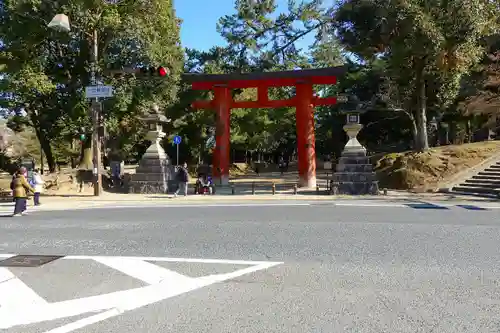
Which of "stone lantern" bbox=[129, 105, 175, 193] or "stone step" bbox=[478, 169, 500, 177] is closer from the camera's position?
"stone step" bbox=[478, 169, 500, 177]

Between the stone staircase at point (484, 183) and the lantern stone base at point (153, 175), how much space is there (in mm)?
13129

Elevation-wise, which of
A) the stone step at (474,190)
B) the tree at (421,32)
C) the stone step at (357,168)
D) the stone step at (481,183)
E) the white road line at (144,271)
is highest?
the tree at (421,32)

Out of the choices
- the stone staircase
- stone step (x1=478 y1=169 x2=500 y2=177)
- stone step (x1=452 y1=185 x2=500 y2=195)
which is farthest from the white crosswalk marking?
stone step (x1=478 y1=169 x2=500 y2=177)

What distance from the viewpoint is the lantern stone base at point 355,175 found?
59.7 ft

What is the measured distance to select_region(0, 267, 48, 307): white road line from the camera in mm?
4414

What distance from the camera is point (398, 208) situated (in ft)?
42.0

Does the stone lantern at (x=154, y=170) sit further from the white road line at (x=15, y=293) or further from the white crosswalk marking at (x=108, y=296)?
the white road line at (x=15, y=293)

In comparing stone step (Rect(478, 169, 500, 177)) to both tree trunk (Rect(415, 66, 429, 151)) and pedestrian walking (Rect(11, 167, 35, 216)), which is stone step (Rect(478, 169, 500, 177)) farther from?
pedestrian walking (Rect(11, 167, 35, 216))

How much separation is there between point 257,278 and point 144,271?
1591mm

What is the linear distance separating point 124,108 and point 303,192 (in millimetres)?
10862

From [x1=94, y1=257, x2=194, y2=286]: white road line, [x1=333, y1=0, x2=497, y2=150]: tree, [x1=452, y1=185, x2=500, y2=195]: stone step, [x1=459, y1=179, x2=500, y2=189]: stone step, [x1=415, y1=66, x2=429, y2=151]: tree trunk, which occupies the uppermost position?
[x1=333, y1=0, x2=497, y2=150]: tree

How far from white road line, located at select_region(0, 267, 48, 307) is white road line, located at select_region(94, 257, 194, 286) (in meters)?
1.16

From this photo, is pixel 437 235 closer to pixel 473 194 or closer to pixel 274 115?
pixel 473 194

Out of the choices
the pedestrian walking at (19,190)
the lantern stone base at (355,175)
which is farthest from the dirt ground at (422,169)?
the pedestrian walking at (19,190)
